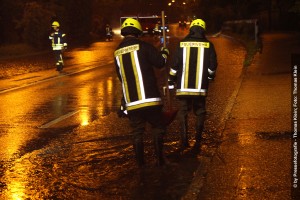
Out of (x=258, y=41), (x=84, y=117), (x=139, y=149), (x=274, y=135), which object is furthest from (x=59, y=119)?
(x=258, y=41)

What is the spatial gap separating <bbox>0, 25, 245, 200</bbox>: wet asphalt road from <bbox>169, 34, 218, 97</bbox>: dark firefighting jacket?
0.85m

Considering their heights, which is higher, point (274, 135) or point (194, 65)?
point (194, 65)

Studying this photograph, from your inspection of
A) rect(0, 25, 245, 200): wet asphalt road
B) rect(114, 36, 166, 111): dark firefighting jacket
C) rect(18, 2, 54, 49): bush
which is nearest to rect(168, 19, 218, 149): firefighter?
rect(0, 25, 245, 200): wet asphalt road

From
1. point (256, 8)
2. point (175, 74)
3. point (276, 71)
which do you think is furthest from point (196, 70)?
point (256, 8)

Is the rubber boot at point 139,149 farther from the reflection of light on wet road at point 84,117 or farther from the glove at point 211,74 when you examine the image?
the reflection of light on wet road at point 84,117

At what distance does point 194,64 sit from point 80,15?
40.6 m

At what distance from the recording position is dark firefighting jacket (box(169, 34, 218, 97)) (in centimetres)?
729

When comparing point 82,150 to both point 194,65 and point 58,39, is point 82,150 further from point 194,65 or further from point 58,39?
point 58,39

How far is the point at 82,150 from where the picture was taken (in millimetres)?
7637

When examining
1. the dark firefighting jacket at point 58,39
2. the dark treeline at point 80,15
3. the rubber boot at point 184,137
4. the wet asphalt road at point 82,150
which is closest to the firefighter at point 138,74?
the wet asphalt road at point 82,150

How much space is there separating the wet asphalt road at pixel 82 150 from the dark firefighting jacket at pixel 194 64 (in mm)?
852

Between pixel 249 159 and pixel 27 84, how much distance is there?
10.7 meters

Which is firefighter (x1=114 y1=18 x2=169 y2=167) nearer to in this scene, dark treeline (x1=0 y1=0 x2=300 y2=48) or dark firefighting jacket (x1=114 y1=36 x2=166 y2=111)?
dark firefighting jacket (x1=114 y1=36 x2=166 y2=111)

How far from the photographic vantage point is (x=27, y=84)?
1611 centimetres
